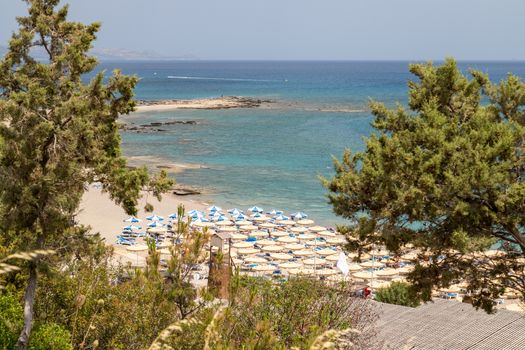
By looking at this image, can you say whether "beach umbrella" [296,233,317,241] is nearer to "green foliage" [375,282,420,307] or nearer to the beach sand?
the beach sand

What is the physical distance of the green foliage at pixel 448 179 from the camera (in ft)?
35.2

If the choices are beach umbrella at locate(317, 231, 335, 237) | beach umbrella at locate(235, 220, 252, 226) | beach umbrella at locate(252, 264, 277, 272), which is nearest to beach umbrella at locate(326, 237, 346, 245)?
beach umbrella at locate(317, 231, 335, 237)

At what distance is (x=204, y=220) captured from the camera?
3650 cm

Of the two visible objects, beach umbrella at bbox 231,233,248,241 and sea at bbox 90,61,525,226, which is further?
sea at bbox 90,61,525,226

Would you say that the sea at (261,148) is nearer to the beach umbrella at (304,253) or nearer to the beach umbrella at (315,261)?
the beach umbrella at (315,261)

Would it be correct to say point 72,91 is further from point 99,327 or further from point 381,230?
point 381,230

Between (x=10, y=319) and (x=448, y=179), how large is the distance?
7.83 m

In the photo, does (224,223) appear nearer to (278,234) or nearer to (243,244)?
(278,234)

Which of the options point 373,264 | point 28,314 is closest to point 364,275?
point 373,264

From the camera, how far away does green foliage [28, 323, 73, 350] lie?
10.2m

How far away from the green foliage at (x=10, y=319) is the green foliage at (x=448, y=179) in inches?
241

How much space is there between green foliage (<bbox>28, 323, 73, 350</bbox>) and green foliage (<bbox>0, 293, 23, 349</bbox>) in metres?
0.36

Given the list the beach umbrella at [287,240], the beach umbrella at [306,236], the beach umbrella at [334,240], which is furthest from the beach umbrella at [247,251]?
the beach umbrella at [334,240]

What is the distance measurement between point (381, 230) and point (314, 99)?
392ft
